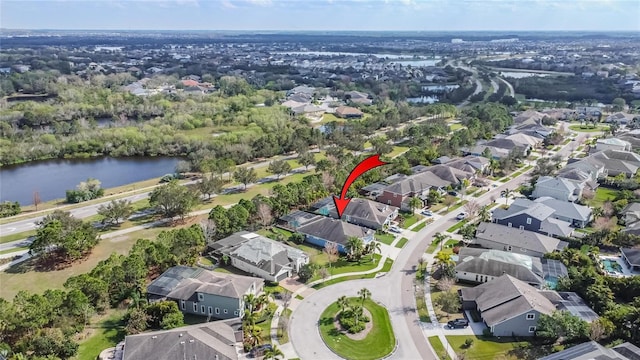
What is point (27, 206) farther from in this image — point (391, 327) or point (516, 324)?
point (516, 324)

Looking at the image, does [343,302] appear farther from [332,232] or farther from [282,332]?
[332,232]

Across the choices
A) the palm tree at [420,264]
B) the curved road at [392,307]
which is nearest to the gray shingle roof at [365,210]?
the curved road at [392,307]

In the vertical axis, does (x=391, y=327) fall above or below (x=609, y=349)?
below

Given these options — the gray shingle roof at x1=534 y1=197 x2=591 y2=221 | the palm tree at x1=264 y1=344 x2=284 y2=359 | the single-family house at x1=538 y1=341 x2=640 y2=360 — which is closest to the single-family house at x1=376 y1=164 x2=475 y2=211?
the gray shingle roof at x1=534 y1=197 x2=591 y2=221

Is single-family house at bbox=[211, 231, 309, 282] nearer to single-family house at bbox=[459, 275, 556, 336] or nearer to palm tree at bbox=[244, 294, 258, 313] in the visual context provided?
palm tree at bbox=[244, 294, 258, 313]

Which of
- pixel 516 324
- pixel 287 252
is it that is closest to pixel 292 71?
pixel 287 252

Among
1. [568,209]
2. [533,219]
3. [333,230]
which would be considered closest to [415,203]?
[333,230]
